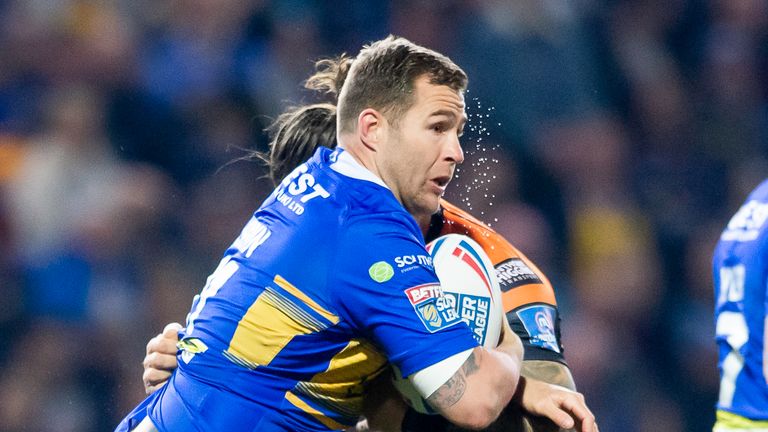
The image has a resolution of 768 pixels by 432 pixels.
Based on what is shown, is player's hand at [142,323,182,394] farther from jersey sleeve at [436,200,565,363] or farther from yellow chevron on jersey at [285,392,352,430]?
jersey sleeve at [436,200,565,363]

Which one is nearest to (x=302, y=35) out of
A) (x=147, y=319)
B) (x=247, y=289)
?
(x=147, y=319)

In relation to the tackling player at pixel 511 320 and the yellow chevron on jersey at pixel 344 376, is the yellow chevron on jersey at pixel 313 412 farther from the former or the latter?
the tackling player at pixel 511 320

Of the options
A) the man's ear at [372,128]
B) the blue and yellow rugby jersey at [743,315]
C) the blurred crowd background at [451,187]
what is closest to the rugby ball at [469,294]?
the man's ear at [372,128]

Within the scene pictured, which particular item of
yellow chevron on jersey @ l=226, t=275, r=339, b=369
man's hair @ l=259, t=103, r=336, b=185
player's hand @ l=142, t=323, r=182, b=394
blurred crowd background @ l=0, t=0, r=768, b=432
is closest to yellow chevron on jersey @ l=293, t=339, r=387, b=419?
yellow chevron on jersey @ l=226, t=275, r=339, b=369

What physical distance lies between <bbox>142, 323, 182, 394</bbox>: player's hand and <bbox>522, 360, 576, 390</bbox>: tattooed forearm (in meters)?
1.04

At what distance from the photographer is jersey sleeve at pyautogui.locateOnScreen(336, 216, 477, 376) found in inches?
99.7

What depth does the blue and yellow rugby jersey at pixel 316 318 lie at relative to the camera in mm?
2555

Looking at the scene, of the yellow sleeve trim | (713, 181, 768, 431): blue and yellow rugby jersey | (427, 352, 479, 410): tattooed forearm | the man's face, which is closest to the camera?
(427, 352, 479, 410): tattooed forearm

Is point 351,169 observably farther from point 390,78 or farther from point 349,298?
point 349,298

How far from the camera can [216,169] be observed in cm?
604

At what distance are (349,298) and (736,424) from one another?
6.31 feet

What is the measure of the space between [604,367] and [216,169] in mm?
2598

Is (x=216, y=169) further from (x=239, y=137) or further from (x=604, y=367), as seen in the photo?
(x=604, y=367)

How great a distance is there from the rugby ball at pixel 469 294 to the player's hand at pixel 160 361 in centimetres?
78
